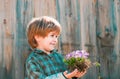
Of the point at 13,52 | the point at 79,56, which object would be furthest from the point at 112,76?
the point at 79,56

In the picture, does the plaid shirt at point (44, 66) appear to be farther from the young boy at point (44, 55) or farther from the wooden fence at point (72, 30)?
the wooden fence at point (72, 30)

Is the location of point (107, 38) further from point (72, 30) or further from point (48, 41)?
point (48, 41)

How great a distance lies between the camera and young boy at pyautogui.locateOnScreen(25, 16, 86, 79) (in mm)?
4004

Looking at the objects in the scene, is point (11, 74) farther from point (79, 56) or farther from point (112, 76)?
point (112, 76)

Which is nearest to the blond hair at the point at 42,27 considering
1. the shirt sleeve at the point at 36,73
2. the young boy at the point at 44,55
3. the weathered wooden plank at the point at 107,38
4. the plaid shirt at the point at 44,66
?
the young boy at the point at 44,55

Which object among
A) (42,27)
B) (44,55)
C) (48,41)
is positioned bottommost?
(44,55)

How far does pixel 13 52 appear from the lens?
5.30 meters

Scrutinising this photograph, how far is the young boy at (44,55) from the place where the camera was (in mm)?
4004

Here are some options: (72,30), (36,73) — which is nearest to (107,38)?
(72,30)

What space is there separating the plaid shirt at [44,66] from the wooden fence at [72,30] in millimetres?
1140

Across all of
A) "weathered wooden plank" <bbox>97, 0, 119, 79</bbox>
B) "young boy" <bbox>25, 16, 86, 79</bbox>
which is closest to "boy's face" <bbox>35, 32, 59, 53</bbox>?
"young boy" <bbox>25, 16, 86, 79</bbox>

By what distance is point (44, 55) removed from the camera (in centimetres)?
413

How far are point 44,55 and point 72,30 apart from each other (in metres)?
2.03

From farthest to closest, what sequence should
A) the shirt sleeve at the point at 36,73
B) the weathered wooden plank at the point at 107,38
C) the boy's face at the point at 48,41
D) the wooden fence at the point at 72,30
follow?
the weathered wooden plank at the point at 107,38, the wooden fence at the point at 72,30, the boy's face at the point at 48,41, the shirt sleeve at the point at 36,73
